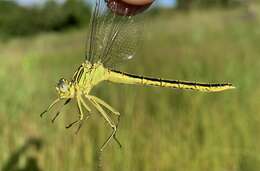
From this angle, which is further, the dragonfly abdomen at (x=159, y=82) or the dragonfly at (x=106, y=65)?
the dragonfly abdomen at (x=159, y=82)

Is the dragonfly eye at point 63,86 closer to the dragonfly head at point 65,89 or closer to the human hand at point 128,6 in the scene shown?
the dragonfly head at point 65,89

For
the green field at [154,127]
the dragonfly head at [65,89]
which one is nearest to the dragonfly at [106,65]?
the dragonfly head at [65,89]

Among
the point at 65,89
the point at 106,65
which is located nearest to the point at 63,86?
the point at 65,89

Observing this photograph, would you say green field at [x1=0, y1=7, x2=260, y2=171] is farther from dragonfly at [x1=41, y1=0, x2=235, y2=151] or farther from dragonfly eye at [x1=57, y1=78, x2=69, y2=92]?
dragonfly eye at [x1=57, y1=78, x2=69, y2=92]

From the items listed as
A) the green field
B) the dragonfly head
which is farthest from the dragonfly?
the green field

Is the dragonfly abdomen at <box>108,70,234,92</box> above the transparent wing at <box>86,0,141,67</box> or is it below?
below

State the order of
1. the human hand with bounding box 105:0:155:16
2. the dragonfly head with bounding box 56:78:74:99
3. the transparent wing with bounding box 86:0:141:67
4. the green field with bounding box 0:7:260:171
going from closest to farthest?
the dragonfly head with bounding box 56:78:74:99
the human hand with bounding box 105:0:155:16
the transparent wing with bounding box 86:0:141:67
the green field with bounding box 0:7:260:171

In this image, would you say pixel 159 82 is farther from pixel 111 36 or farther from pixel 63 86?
pixel 63 86

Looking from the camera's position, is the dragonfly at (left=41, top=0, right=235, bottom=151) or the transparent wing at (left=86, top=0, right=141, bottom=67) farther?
the transparent wing at (left=86, top=0, right=141, bottom=67)
